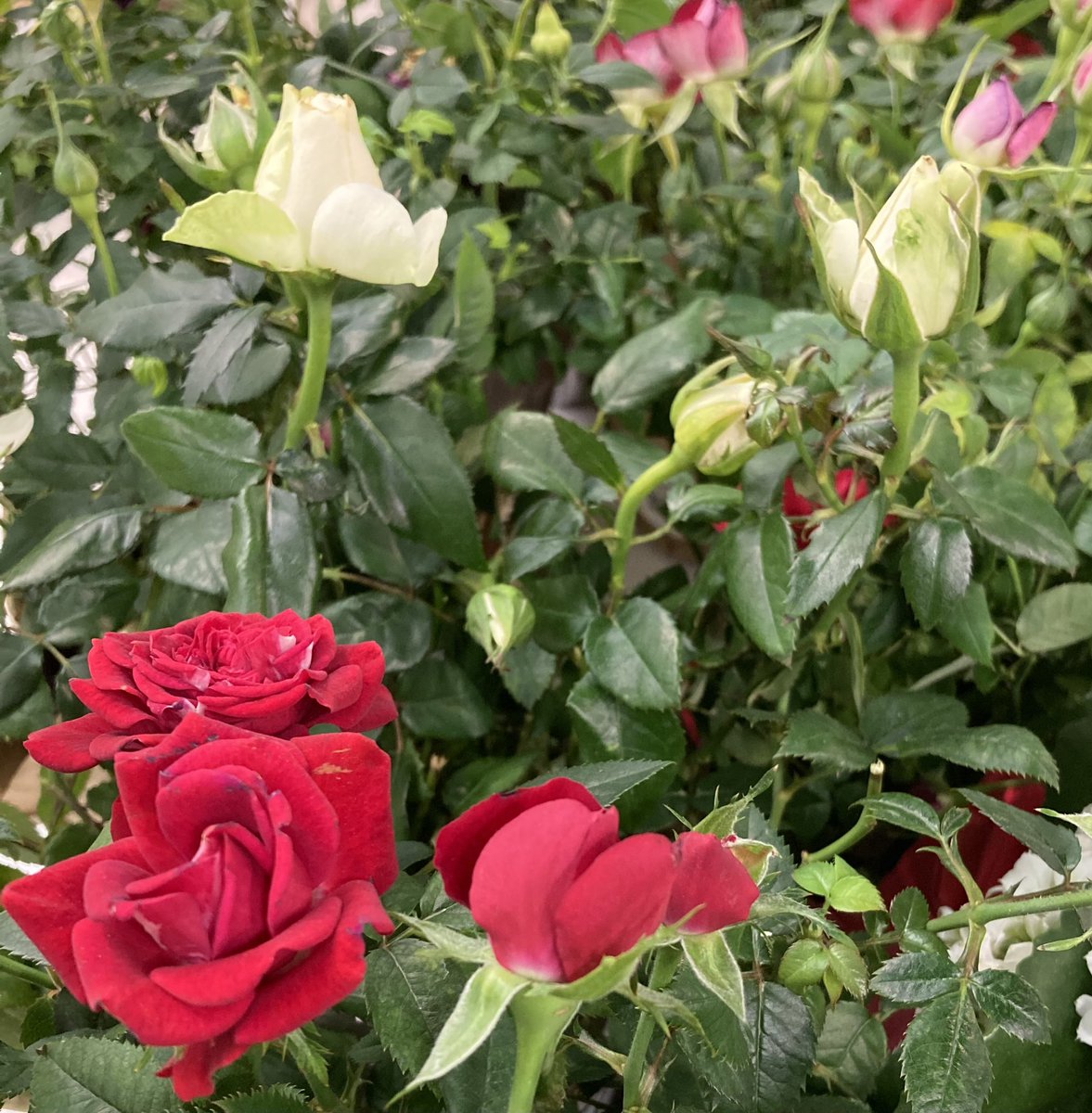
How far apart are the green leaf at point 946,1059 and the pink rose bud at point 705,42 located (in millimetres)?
489

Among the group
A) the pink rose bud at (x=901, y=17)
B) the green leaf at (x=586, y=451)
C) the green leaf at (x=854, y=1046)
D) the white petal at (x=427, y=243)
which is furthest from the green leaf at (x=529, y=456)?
the pink rose bud at (x=901, y=17)

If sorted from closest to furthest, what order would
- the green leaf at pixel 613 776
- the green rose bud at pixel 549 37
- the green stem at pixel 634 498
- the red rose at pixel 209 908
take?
the red rose at pixel 209 908 → the green leaf at pixel 613 776 → the green stem at pixel 634 498 → the green rose bud at pixel 549 37

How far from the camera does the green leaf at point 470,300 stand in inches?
18.2

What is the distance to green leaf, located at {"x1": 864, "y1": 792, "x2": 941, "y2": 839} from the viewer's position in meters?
0.29

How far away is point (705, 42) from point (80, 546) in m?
0.42

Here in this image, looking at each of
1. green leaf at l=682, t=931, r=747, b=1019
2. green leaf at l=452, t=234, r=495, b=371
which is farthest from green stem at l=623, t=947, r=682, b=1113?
green leaf at l=452, t=234, r=495, b=371

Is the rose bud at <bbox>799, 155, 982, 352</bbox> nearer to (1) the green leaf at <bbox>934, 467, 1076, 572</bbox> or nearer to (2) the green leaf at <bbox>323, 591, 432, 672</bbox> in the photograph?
(1) the green leaf at <bbox>934, 467, 1076, 572</bbox>

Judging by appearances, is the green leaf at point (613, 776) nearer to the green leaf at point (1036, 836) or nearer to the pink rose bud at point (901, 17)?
the green leaf at point (1036, 836)

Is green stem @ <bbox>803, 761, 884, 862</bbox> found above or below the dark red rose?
below

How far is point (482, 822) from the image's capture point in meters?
0.20

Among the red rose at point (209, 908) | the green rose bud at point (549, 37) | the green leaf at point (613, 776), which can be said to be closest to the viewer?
the red rose at point (209, 908)

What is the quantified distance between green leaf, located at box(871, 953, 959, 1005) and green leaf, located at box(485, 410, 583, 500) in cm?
24

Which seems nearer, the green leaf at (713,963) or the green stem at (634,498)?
the green leaf at (713,963)

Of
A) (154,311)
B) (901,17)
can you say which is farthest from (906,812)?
(901,17)
